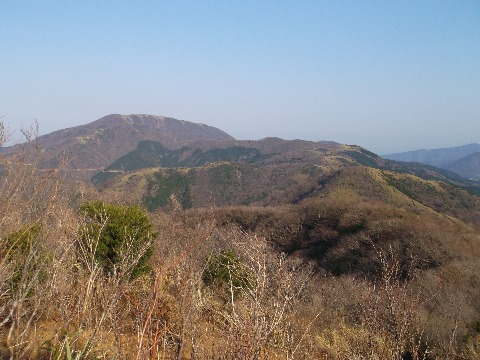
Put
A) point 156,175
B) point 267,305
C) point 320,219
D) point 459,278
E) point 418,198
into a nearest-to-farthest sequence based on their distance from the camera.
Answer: point 267,305
point 459,278
point 320,219
point 418,198
point 156,175

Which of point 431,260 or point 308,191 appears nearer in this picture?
point 431,260

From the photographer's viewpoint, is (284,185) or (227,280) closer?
(227,280)

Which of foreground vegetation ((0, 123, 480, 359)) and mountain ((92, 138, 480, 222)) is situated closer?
foreground vegetation ((0, 123, 480, 359))

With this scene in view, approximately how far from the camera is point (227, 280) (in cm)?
1455

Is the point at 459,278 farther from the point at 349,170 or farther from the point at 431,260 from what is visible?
the point at 349,170

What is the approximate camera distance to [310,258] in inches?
1902

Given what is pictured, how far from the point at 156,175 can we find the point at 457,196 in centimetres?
8009

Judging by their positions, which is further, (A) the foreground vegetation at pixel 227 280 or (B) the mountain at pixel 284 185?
(B) the mountain at pixel 284 185

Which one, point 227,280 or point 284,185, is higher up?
point 227,280

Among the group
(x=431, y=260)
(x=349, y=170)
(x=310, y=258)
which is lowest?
(x=310, y=258)

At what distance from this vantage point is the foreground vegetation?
3.25 m

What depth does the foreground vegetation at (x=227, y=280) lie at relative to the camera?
3.25m

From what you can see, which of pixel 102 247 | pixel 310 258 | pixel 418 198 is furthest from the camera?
pixel 418 198

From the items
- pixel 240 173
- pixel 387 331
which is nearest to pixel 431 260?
pixel 387 331
